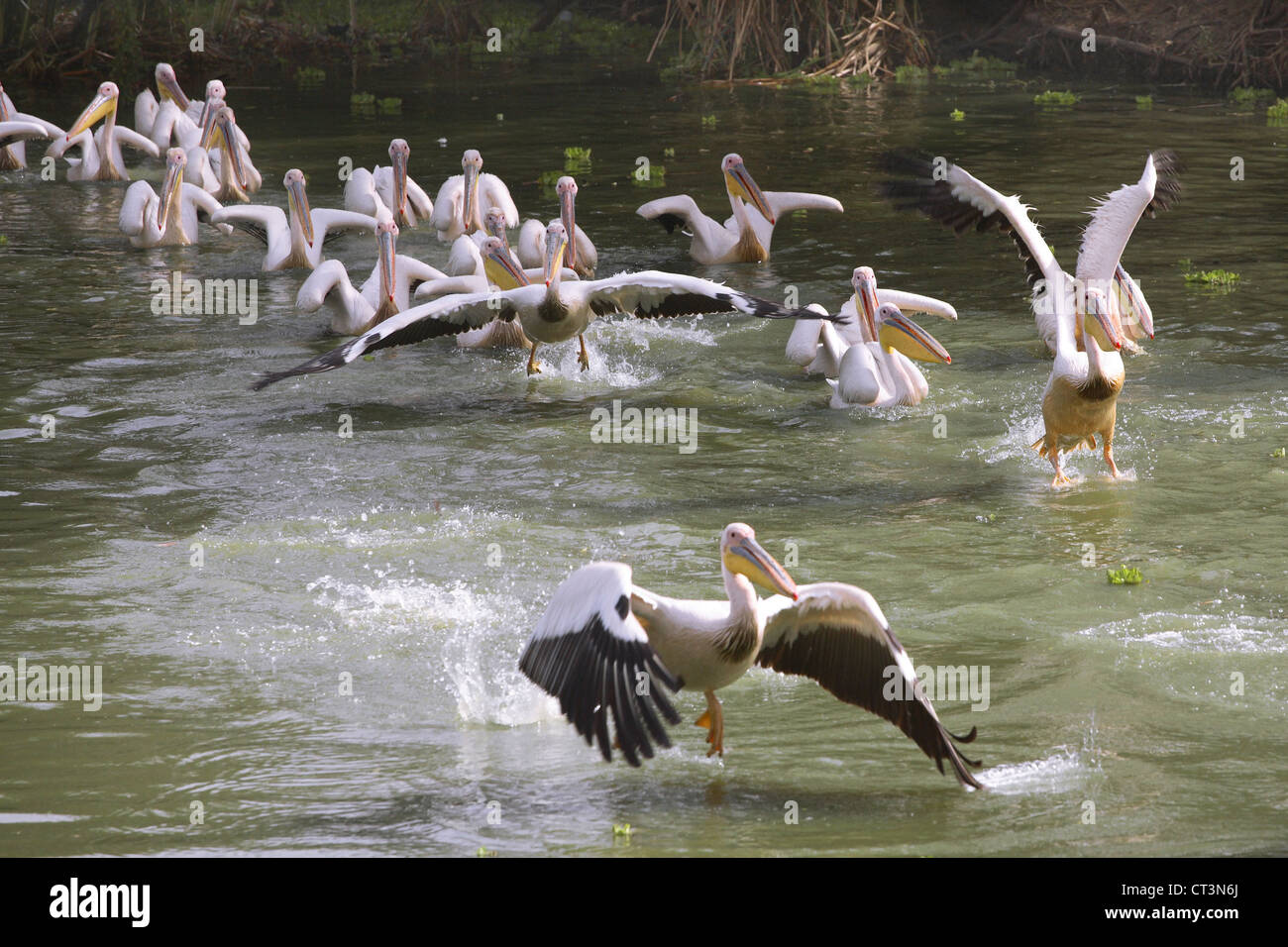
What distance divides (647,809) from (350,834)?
740 mm

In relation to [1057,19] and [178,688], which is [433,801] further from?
[1057,19]

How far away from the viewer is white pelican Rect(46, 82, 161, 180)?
13.8m

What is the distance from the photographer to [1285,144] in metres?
14.2

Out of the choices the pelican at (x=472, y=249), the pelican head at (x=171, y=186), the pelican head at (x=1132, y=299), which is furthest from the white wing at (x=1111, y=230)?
the pelican head at (x=171, y=186)

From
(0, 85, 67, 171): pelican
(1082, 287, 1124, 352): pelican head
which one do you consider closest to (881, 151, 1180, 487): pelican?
(1082, 287, 1124, 352): pelican head

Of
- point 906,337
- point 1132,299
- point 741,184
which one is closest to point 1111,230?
point 906,337

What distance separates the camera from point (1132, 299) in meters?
8.16

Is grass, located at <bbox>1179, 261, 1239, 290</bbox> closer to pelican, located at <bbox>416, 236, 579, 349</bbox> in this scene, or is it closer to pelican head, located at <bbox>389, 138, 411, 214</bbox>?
pelican, located at <bbox>416, 236, 579, 349</bbox>

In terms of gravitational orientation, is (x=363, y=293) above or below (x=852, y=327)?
above

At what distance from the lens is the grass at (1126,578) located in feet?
18.1

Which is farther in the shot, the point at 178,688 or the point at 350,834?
the point at 178,688

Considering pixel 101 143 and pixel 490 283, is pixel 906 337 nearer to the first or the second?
pixel 490 283

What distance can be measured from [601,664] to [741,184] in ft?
24.6

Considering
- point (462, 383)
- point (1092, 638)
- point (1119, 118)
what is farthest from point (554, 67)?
point (1092, 638)
